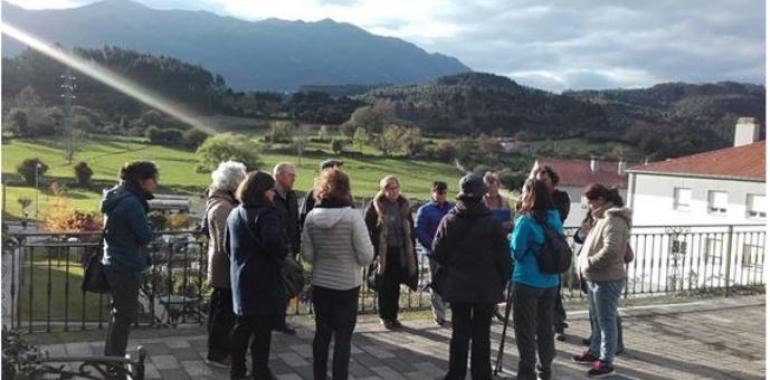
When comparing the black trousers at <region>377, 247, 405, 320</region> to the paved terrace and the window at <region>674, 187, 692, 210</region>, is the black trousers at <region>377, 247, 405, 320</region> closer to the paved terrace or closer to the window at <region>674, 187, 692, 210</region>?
the paved terrace

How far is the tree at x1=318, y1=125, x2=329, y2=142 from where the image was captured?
86475 millimetres

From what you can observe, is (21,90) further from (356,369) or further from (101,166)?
(356,369)

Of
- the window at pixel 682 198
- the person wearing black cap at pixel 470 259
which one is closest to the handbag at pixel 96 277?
the person wearing black cap at pixel 470 259

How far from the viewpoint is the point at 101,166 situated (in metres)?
66.8

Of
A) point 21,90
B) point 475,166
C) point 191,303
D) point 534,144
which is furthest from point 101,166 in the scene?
point 191,303

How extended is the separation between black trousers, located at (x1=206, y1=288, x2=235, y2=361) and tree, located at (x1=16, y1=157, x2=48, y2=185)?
6109 cm

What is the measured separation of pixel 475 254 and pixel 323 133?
83.8 m

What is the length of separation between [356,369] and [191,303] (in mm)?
2447

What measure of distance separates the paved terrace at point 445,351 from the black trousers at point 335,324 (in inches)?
19.9

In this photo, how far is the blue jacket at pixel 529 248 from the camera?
480 cm

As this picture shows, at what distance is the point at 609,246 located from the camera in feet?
17.0

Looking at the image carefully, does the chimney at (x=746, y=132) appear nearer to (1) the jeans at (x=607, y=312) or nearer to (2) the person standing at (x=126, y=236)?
(1) the jeans at (x=607, y=312)

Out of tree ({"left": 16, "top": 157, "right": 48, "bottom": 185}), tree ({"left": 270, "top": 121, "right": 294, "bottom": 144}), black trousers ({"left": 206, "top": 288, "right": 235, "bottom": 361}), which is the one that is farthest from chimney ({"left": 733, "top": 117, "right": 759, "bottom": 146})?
tree ({"left": 16, "top": 157, "right": 48, "bottom": 185})

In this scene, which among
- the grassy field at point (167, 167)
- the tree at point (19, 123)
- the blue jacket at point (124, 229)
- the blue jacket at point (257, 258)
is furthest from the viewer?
the tree at point (19, 123)
